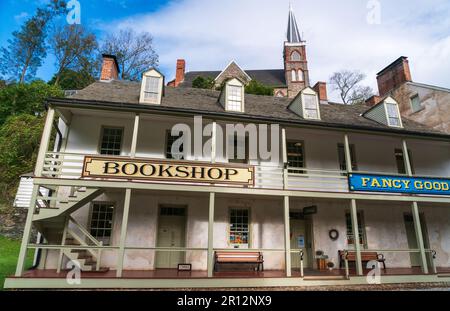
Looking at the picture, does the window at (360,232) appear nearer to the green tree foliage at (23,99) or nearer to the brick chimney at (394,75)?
the brick chimney at (394,75)

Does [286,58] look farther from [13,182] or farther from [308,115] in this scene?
[13,182]

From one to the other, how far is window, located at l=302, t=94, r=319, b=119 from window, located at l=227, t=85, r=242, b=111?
3.03 metres

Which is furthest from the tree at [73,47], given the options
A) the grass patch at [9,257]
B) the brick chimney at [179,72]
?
the grass patch at [9,257]

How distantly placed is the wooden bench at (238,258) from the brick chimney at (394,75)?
15.5m

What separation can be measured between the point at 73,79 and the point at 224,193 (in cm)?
3452

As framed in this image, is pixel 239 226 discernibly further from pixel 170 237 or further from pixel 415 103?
pixel 415 103

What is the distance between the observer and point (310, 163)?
1251 centimetres

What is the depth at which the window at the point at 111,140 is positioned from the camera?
37.2ft

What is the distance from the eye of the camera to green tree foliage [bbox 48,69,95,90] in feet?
116

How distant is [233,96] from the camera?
12.3 m

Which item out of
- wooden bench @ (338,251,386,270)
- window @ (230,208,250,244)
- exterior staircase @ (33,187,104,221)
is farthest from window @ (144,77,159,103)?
wooden bench @ (338,251,386,270)

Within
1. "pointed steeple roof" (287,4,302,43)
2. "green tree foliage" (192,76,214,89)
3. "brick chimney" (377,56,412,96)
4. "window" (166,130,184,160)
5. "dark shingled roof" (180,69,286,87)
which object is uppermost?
"pointed steeple roof" (287,4,302,43)

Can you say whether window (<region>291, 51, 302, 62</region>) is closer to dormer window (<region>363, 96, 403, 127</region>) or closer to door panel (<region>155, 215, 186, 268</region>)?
dormer window (<region>363, 96, 403, 127</region>)

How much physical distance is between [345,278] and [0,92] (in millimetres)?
32064
